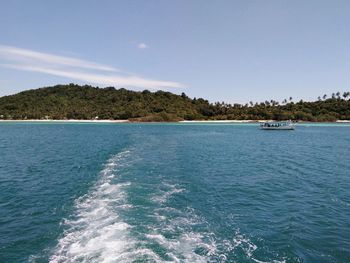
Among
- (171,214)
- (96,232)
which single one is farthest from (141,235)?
(171,214)

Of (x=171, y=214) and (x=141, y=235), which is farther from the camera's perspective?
(x=171, y=214)

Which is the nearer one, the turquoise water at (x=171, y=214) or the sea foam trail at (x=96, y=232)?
the sea foam trail at (x=96, y=232)

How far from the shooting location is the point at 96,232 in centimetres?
1662

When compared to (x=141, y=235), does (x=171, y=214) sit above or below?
below

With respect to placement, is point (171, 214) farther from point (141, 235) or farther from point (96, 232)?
point (96, 232)

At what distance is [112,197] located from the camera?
2383cm

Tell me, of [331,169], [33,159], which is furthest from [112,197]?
[331,169]

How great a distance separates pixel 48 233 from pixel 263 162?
35702 mm

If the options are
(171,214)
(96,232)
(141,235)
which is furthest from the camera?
(171,214)

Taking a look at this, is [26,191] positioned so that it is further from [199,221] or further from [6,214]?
[199,221]

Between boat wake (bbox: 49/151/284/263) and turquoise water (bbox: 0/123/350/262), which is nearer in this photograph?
boat wake (bbox: 49/151/284/263)

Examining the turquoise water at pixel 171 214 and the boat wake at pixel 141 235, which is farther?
the turquoise water at pixel 171 214

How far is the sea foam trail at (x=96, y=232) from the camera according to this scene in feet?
45.6

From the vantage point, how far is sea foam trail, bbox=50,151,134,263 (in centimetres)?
1391
